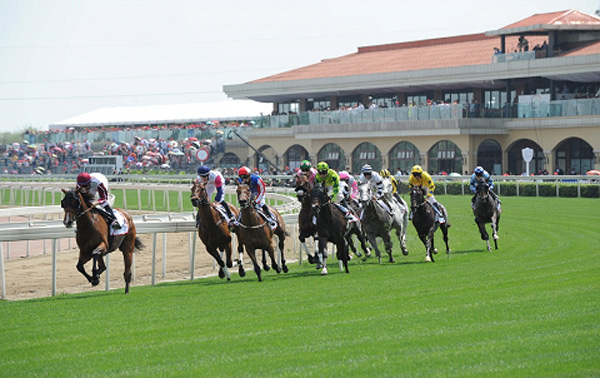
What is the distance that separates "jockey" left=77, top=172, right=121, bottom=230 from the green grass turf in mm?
1004

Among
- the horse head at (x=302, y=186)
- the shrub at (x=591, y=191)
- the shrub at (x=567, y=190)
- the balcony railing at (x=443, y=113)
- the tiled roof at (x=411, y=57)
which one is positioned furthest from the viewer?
the tiled roof at (x=411, y=57)

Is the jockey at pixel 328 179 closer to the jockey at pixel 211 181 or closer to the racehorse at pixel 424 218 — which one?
the jockey at pixel 211 181

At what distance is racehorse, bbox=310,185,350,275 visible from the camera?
1301cm

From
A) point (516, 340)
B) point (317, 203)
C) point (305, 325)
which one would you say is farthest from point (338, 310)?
point (317, 203)

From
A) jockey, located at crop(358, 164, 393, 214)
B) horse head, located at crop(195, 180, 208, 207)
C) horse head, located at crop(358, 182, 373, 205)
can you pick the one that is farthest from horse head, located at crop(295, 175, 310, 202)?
jockey, located at crop(358, 164, 393, 214)

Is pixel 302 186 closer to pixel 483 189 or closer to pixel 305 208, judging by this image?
pixel 305 208

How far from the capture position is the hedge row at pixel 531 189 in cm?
3012

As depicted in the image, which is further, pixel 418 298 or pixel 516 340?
pixel 418 298

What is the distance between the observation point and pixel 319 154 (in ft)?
164

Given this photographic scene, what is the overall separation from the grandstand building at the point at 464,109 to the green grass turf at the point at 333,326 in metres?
29.3

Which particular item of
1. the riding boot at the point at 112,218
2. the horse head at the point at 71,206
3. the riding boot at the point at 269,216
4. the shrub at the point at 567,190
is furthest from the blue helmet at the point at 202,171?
the shrub at the point at 567,190

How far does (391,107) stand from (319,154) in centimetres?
541

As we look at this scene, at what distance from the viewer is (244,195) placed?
489 inches

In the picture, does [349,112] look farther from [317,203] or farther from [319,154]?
[317,203]
